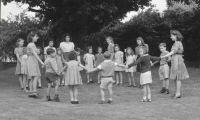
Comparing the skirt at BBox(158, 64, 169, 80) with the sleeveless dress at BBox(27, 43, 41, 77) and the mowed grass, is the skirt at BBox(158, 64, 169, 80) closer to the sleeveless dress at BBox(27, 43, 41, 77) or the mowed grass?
the mowed grass

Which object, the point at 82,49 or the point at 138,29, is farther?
the point at 138,29

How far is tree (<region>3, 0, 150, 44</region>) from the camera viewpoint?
830 inches

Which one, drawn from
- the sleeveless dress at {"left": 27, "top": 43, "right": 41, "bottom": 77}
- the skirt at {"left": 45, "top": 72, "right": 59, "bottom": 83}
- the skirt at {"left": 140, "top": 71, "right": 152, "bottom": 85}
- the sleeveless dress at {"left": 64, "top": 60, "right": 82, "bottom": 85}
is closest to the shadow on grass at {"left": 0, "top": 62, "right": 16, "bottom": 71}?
the sleeveless dress at {"left": 27, "top": 43, "right": 41, "bottom": 77}

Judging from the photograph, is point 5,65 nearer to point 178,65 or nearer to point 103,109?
point 178,65

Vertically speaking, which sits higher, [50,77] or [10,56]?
[10,56]

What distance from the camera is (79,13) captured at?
2058 cm

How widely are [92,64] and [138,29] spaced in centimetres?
892

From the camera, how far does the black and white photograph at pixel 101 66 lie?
1026 cm

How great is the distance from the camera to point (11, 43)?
34.5m

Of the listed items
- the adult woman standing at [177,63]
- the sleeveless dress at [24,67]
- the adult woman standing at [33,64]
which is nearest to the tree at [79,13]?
the sleeveless dress at [24,67]

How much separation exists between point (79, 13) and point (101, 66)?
30.9 ft

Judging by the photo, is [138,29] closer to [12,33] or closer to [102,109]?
[12,33]

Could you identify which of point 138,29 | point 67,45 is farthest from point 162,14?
point 67,45

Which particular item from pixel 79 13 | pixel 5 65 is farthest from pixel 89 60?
pixel 5 65
